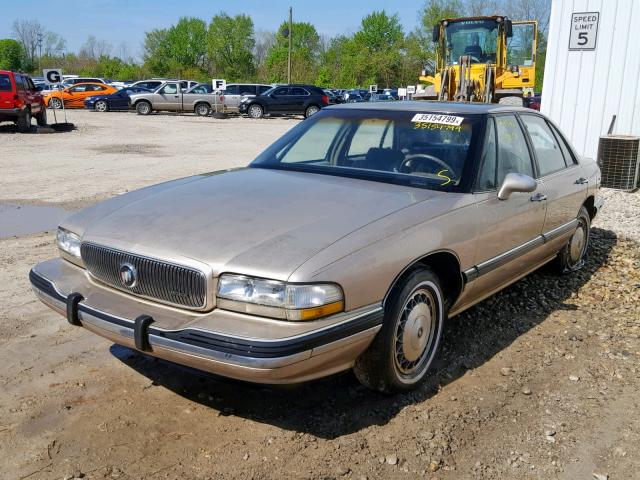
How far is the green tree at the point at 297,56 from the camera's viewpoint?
69944 millimetres

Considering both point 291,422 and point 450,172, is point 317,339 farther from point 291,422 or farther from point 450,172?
point 450,172

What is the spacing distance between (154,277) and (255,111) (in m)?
29.6

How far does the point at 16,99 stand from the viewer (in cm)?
2014

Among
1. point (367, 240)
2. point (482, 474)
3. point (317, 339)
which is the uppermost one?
point (367, 240)

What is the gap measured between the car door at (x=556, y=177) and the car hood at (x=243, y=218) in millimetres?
1543

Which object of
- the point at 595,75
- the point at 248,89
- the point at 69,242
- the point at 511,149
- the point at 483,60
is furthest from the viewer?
the point at 248,89

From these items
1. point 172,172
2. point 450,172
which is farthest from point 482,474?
point 172,172

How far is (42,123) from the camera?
2247cm

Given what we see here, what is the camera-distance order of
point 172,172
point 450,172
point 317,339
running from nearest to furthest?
point 317,339, point 450,172, point 172,172

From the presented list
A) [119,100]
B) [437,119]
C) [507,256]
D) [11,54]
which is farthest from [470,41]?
[11,54]

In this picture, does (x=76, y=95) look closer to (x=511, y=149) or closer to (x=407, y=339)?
(x=511, y=149)

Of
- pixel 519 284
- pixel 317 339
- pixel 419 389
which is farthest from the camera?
pixel 519 284

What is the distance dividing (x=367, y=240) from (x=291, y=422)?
3.38 ft

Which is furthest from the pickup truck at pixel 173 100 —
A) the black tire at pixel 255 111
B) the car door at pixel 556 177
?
the car door at pixel 556 177
